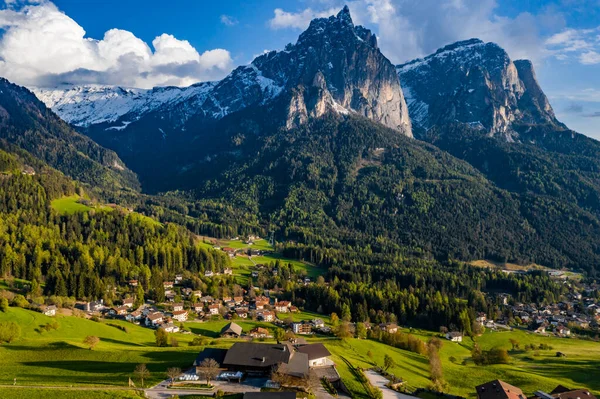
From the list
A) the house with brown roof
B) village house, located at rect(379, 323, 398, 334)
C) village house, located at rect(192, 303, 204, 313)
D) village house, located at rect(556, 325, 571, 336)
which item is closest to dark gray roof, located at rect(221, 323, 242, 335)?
village house, located at rect(192, 303, 204, 313)

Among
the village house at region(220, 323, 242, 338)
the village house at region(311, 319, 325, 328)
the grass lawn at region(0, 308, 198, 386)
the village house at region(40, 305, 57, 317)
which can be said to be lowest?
the village house at region(311, 319, 325, 328)

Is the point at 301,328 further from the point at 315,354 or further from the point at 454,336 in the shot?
the point at 315,354

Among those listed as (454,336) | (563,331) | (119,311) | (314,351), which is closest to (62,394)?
(314,351)

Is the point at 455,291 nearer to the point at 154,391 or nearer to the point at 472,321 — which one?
the point at 472,321

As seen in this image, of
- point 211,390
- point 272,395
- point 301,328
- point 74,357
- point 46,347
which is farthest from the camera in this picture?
point 301,328

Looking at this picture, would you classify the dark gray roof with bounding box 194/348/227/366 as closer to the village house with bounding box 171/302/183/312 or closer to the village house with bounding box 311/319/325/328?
the village house with bounding box 311/319/325/328

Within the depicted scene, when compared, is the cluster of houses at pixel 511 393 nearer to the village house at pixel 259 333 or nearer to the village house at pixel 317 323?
the village house at pixel 259 333

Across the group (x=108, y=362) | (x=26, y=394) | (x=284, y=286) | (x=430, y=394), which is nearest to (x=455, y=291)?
(x=284, y=286)
